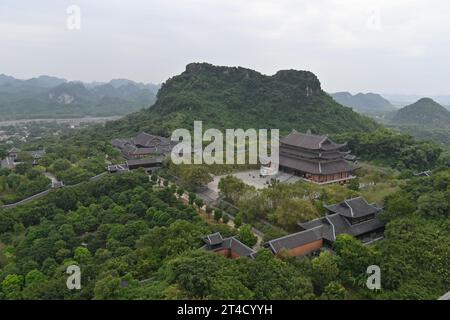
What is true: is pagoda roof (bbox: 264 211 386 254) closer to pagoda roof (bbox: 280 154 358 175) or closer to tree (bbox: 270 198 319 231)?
tree (bbox: 270 198 319 231)

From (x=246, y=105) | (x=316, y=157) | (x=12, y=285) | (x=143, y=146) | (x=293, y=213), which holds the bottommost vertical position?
(x=12, y=285)

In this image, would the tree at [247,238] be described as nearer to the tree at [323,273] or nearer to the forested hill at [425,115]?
the tree at [323,273]

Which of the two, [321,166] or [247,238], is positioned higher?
[321,166]

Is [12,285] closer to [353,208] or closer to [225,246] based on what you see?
[225,246]

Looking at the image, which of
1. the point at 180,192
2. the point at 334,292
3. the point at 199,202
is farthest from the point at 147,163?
the point at 334,292

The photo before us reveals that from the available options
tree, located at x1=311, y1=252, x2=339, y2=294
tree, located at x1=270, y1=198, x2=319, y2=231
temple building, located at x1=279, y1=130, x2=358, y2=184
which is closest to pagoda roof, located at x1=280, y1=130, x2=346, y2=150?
temple building, located at x1=279, y1=130, x2=358, y2=184

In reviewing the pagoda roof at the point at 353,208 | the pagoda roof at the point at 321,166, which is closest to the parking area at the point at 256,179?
the pagoda roof at the point at 321,166
